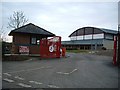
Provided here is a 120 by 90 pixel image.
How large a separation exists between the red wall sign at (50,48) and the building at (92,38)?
141 ft

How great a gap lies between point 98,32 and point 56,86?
71.0m

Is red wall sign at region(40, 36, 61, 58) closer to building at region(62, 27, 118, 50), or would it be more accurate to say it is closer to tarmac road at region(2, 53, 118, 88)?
tarmac road at region(2, 53, 118, 88)

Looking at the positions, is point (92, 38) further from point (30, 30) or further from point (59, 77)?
point (59, 77)

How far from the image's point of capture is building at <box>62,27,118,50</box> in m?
72.4

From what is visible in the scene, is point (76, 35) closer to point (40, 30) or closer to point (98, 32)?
point (98, 32)

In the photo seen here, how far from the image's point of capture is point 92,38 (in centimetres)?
8062

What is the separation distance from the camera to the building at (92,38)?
72438mm

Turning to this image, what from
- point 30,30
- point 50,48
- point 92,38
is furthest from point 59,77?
point 92,38

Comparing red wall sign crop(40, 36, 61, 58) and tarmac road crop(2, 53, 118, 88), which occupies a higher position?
red wall sign crop(40, 36, 61, 58)

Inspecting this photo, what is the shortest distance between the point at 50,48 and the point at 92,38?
56868 mm

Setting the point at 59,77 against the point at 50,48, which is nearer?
the point at 59,77

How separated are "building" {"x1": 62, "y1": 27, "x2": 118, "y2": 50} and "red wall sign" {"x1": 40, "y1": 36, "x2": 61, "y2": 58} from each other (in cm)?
4309

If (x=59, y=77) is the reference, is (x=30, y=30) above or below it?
above

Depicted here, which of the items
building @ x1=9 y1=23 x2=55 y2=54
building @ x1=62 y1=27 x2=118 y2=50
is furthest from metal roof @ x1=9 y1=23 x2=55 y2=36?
building @ x1=62 y1=27 x2=118 y2=50
